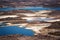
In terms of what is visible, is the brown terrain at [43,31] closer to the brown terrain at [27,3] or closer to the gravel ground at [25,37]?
the gravel ground at [25,37]

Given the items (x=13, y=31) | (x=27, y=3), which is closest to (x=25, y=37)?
(x=13, y=31)

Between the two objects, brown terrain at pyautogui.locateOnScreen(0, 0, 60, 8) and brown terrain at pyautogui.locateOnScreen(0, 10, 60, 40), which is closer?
brown terrain at pyautogui.locateOnScreen(0, 10, 60, 40)

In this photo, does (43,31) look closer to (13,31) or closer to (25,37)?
(25,37)

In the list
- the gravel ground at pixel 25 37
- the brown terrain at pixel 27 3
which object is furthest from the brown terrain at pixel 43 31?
the brown terrain at pixel 27 3

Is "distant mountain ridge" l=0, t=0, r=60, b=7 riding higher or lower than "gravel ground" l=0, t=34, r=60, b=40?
higher

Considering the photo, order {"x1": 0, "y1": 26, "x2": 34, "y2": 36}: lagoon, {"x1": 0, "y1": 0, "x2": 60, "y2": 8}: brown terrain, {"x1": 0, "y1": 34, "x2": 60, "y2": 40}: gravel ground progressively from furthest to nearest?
{"x1": 0, "y1": 0, "x2": 60, "y2": 8}: brown terrain < {"x1": 0, "y1": 26, "x2": 34, "y2": 36}: lagoon < {"x1": 0, "y1": 34, "x2": 60, "y2": 40}: gravel ground

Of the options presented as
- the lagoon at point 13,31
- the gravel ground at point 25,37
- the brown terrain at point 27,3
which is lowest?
the gravel ground at point 25,37

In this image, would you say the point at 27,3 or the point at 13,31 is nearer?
the point at 13,31

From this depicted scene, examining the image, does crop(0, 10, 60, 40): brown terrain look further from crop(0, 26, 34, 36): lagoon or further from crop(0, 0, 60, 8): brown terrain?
crop(0, 0, 60, 8): brown terrain

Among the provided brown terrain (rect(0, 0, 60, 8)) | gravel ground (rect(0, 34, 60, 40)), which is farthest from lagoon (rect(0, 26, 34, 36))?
brown terrain (rect(0, 0, 60, 8))

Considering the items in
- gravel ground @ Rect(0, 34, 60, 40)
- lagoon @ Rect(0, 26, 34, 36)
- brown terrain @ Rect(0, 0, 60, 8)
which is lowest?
gravel ground @ Rect(0, 34, 60, 40)

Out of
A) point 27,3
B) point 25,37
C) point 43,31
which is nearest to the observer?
point 25,37
